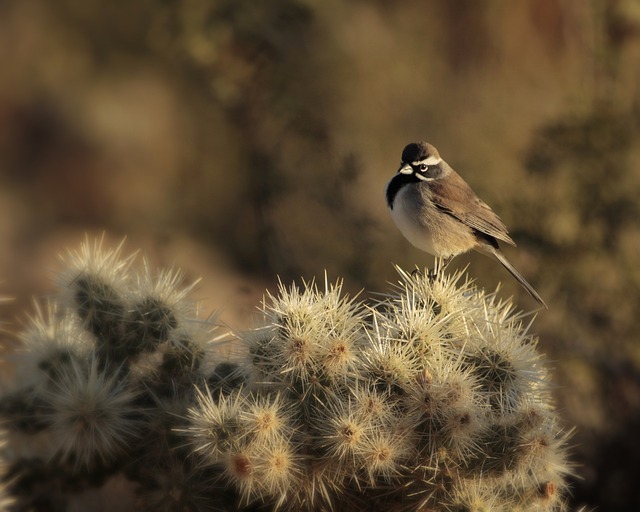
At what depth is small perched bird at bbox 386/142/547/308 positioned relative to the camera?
4.85 m

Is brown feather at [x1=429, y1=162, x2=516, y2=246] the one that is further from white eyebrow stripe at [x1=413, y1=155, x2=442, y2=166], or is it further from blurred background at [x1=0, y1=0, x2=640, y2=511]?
blurred background at [x1=0, y1=0, x2=640, y2=511]

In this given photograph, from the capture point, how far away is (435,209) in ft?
16.0

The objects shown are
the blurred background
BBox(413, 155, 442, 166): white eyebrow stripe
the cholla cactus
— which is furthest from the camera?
the blurred background

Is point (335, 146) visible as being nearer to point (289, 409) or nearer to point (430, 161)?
point (430, 161)

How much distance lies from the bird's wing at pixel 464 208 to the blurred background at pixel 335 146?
1.22 meters

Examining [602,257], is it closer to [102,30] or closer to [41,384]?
[41,384]

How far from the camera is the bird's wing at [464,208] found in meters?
4.90

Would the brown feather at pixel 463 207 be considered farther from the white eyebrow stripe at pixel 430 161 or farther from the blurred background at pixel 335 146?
the blurred background at pixel 335 146

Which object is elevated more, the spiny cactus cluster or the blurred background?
the blurred background

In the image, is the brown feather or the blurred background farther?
the blurred background

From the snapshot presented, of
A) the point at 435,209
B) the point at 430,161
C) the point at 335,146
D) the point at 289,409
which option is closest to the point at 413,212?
the point at 435,209

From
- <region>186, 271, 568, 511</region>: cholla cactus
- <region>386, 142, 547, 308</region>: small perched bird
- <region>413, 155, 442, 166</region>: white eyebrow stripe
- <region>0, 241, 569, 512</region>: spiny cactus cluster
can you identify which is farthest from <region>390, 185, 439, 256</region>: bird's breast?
<region>186, 271, 568, 511</region>: cholla cactus

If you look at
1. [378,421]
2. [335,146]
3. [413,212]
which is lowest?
[378,421]

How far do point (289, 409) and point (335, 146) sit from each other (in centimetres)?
507
